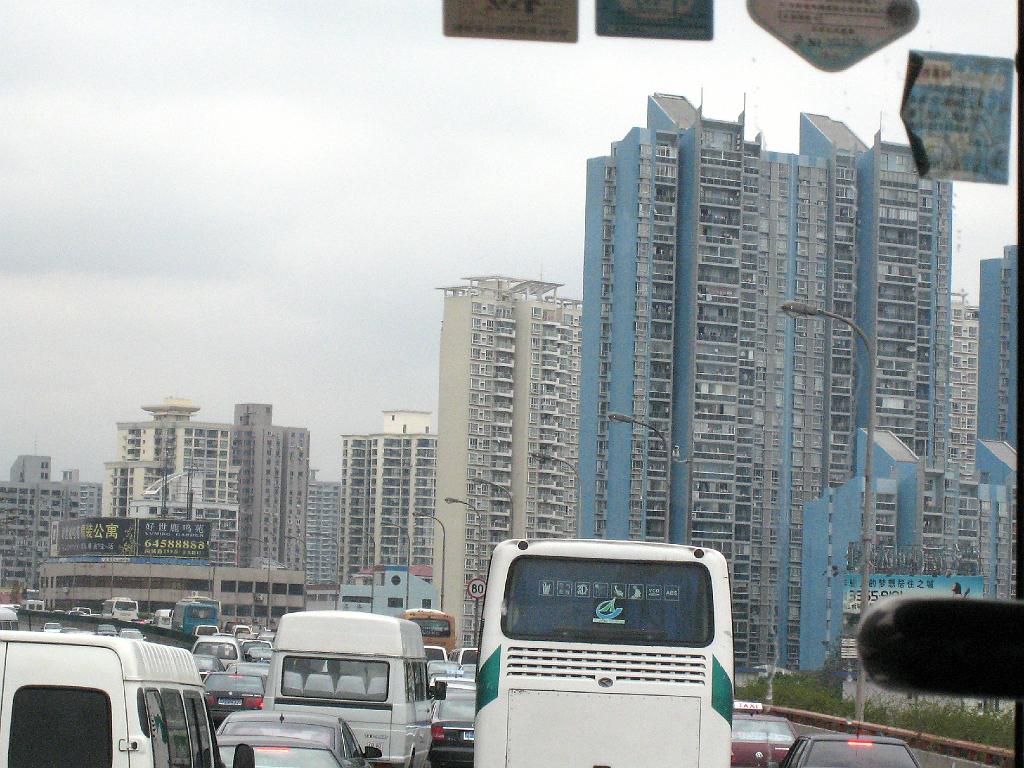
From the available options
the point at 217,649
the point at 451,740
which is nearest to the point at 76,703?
the point at 451,740

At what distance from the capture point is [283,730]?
13.3 m

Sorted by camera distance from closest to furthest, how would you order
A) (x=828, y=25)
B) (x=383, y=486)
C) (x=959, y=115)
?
1. (x=959, y=115)
2. (x=828, y=25)
3. (x=383, y=486)

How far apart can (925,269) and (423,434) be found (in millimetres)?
155928

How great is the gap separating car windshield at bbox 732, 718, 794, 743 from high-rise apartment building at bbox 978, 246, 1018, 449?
1775cm

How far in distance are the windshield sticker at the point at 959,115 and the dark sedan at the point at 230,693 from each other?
25.2 m

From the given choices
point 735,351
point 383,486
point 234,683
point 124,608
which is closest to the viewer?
point 234,683

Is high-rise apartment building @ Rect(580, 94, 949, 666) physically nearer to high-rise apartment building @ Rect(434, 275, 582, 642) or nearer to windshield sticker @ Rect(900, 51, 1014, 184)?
windshield sticker @ Rect(900, 51, 1014, 184)

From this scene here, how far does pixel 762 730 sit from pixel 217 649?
30076 millimetres

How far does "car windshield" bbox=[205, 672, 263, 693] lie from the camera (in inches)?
1095

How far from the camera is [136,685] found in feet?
26.1

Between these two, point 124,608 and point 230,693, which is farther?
point 124,608

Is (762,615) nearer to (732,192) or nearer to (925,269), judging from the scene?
(732,192)

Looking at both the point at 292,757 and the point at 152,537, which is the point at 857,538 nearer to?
the point at 292,757

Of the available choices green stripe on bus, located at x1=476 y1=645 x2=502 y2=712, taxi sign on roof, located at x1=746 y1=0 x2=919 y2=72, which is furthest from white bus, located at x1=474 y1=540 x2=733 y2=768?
taxi sign on roof, located at x1=746 y1=0 x2=919 y2=72
